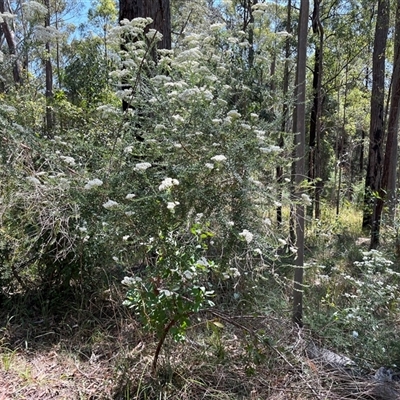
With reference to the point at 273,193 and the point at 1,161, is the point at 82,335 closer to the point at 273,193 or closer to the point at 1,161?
the point at 1,161

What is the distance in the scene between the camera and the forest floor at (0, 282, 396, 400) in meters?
1.88

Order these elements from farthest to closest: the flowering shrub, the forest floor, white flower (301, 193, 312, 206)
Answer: white flower (301, 193, 312, 206), the flowering shrub, the forest floor

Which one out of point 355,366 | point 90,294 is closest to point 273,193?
point 355,366

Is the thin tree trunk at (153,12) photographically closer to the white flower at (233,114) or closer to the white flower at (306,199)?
the white flower at (233,114)

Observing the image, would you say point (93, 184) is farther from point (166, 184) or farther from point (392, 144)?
point (392, 144)

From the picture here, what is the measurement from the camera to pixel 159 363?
2018 millimetres

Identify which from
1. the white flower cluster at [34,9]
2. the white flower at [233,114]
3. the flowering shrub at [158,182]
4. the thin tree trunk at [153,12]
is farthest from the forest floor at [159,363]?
the thin tree trunk at [153,12]

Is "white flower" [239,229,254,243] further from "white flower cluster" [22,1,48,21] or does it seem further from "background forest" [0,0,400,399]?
"white flower cluster" [22,1,48,21]

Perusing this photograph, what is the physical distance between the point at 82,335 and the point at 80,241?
0.60 metres

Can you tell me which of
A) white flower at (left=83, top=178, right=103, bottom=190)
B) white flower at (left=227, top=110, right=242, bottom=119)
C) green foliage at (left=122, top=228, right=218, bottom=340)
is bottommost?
green foliage at (left=122, top=228, right=218, bottom=340)

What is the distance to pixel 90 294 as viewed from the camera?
259 centimetres

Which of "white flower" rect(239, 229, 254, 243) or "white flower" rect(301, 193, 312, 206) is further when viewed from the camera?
"white flower" rect(301, 193, 312, 206)

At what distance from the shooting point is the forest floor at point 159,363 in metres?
1.88

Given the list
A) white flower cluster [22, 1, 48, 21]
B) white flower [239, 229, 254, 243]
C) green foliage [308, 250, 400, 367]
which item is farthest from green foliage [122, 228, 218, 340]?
white flower cluster [22, 1, 48, 21]
